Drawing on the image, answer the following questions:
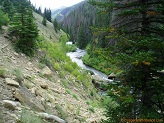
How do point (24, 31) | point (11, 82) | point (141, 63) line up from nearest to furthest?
1. point (141, 63)
2. point (11, 82)
3. point (24, 31)

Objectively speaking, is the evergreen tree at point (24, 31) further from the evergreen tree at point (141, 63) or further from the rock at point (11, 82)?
the evergreen tree at point (141, 63)

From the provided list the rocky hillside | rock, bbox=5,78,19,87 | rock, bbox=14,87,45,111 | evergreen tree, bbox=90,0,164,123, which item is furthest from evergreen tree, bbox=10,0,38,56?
evergreen tree, bbox=90,0,164,123

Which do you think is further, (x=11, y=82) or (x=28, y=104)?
(x=11, y=82)

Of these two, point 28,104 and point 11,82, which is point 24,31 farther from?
point 28,104

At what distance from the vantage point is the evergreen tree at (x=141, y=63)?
5.20 metres

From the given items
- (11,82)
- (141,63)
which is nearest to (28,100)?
(11,82)

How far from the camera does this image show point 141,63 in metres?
5.00

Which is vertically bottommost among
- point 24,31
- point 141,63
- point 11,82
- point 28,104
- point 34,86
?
point 34,86

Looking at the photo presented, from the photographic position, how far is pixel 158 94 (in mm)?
5395

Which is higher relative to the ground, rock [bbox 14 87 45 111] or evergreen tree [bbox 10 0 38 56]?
evergreen tree [bbox 10 0 38 56]

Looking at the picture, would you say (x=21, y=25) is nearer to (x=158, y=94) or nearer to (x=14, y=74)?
(x=14, y=74)

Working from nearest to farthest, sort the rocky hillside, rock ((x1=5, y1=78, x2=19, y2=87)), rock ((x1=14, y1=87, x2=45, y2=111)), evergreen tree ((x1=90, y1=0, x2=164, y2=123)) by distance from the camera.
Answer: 1. evergreen tree ((x1=90, y1=0, x2=164, y2=123))
2. the rocky hillside
3. rock ((x1=14, y1=87, x2=45, y2=111))
4. rock ((x1=5, y1=78, x2=19, y2=87))

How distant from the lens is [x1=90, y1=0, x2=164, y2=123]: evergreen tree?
5201 mm

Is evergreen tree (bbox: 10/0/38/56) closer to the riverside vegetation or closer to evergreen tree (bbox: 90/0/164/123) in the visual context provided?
the riverside vegetation
